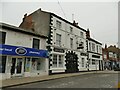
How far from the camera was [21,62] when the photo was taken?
1623 centimetres

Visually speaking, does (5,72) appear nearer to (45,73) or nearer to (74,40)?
(45,73)

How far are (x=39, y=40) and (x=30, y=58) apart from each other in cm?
279

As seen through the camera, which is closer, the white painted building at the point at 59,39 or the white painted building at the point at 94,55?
the white painted building at the point at 59,39

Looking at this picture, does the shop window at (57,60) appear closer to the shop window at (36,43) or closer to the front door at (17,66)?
the shop window at (36,43)

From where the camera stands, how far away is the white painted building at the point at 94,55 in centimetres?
3075

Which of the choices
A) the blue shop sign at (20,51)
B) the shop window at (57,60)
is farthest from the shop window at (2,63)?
the shop window at (57,60)

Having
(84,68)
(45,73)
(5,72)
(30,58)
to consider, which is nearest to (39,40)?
(30,58)

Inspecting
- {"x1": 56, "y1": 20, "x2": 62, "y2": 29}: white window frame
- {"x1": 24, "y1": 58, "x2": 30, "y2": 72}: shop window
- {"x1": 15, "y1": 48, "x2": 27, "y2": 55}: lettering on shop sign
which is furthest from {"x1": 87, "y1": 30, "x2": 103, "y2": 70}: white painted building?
{"x1": 15, "y1": 48, "x2": 27, "y2": 55}: lettering on shop sign

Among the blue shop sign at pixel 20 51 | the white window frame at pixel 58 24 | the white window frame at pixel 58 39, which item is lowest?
the blue shop sign at pixel 20 51

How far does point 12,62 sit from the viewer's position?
50.3 feet

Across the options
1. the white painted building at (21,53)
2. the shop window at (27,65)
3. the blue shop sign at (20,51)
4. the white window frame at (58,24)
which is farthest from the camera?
the white window frame at (58,24)

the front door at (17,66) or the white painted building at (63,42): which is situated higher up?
the white painted building at (63,42)

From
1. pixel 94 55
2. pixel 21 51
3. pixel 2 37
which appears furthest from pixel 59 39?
pixel 94 55

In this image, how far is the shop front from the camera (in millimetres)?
14359
